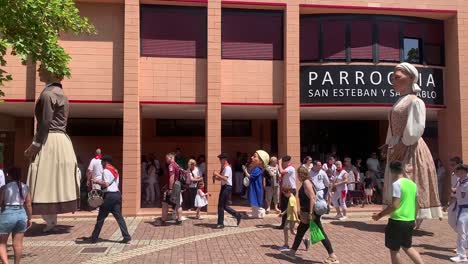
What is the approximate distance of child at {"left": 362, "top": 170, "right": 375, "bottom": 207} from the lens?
1573 centimetres

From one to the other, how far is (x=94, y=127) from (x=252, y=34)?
25.5ft

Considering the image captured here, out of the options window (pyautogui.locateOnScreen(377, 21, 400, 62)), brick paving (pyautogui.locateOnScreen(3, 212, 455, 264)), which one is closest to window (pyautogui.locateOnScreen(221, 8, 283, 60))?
window (pyautogui.locateOnScreen(377, 21, 400, 62))

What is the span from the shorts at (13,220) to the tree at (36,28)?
238 centimetres

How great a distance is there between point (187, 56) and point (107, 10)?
8.71ft

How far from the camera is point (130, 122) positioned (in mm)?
13633

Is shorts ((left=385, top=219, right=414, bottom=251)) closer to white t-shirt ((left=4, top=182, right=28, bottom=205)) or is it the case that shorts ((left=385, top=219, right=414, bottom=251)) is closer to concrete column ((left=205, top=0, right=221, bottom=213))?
white t-shirt ((left=4, top=182, right=28, bottom=205))

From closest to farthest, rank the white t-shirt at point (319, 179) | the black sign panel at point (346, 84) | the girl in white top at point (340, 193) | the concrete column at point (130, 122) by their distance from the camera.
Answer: the white t-shirt at point (319, 179) < the girl in white top at point (340, 193) < the concrete column at point (130, 122) < the black sign panel at point (346, 84)

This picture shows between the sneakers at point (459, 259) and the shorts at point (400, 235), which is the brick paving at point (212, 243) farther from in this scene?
the shorts at point (400, 235)

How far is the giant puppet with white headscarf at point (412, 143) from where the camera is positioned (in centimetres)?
820

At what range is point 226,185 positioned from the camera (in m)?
11.6

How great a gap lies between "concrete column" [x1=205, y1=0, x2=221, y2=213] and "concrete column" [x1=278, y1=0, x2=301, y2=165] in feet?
6.57

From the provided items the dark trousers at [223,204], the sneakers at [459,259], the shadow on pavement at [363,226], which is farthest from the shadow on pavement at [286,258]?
the shadow on pavement at [363,226]

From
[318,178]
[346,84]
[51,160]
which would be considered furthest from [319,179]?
[51,160]

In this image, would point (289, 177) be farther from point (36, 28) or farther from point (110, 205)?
point (36, 28)
